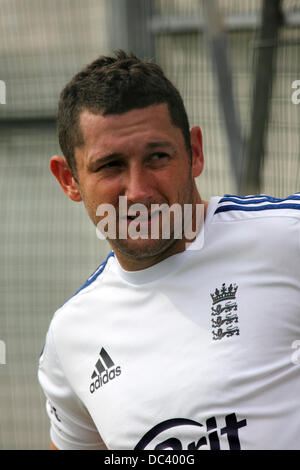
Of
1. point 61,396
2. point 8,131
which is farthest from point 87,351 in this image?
point 8,131

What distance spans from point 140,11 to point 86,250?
5.73 feet

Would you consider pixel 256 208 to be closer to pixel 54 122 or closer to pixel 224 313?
pixel 224 313

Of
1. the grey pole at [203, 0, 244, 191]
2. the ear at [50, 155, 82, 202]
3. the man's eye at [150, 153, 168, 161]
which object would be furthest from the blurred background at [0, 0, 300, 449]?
the man's eye at [150, 153, 168, 161]

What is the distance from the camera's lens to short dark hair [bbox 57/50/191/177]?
162cm

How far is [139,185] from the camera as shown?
5.14 feet

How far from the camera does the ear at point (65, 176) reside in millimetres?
1848

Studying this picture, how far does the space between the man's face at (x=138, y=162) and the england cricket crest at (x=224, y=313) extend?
0.18 meters

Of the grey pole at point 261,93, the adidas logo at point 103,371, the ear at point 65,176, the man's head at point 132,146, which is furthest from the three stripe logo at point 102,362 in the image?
the grey pole at point 261,93

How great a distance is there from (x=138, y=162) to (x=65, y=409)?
82 cm

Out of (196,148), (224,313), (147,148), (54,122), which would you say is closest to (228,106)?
(196,148)

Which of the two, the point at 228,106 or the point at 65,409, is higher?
the point at 228,106

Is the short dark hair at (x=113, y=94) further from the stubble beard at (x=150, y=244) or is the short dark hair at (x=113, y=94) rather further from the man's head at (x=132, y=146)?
the stubble beard at (x=150, y=244)

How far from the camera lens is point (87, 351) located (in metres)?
1.82

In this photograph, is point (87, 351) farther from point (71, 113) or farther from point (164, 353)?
point (71, 113)
